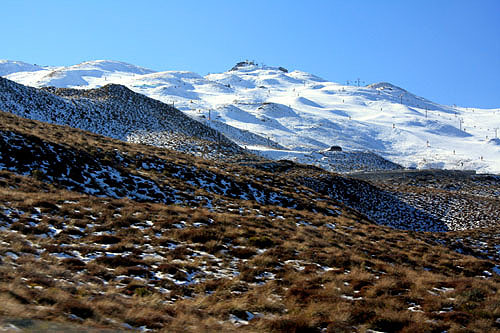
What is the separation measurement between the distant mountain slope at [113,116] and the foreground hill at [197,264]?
113 feet

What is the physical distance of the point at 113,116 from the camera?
66.2 m

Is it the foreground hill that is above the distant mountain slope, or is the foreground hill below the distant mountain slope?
below

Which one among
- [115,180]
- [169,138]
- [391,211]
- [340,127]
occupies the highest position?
[340,127]

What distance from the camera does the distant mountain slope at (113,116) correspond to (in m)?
54.9

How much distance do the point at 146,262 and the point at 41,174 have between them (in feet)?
36.1

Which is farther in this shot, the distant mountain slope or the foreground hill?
the distant mountain slope

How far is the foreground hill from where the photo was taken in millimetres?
7988

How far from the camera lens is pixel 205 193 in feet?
74.5

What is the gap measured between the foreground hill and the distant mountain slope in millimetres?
34540

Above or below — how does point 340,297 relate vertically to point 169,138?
below

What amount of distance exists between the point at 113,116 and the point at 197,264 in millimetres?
59817

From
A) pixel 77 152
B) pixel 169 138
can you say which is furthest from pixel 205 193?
pixel 169 138

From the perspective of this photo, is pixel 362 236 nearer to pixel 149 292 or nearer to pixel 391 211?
pixel 149 292

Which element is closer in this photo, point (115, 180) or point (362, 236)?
point (362, 236)
